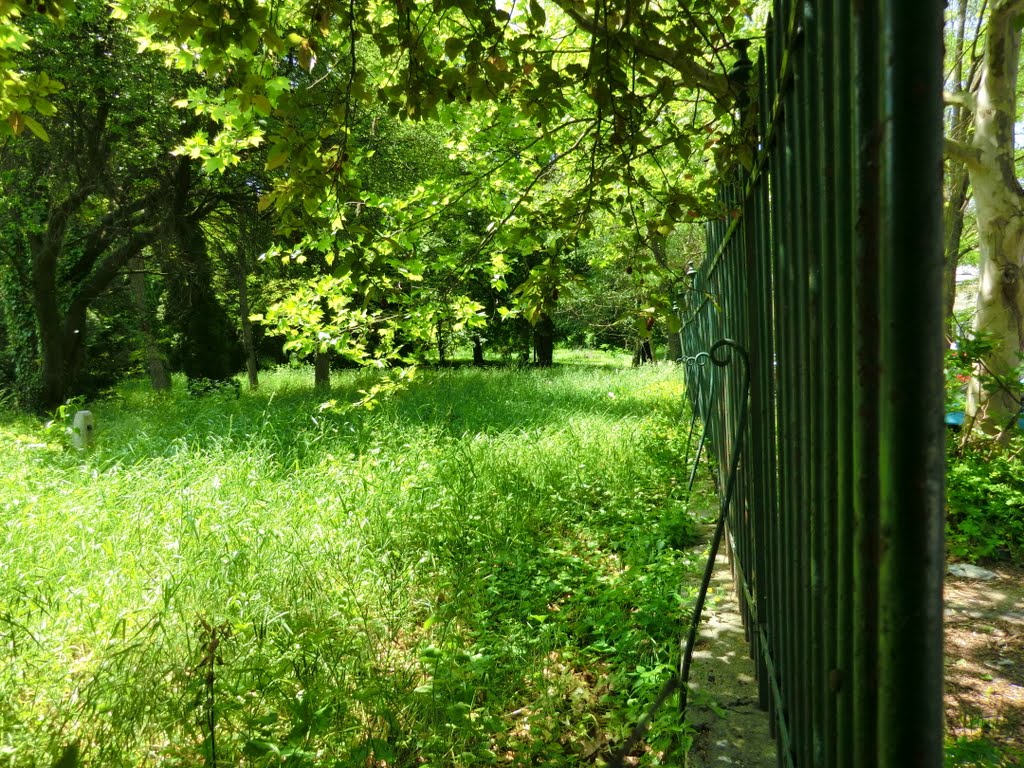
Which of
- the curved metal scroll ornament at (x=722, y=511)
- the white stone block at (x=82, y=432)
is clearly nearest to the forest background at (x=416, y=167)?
the curved metal scroll ornament at (x=722, y=511)

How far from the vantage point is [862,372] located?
0.94 m

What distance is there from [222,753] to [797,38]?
287cm

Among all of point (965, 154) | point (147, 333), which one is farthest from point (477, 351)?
point (965, 154)

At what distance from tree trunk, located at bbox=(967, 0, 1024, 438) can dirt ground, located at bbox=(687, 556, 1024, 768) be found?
6.93 ft

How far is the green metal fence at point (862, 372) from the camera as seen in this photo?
0.82 metres

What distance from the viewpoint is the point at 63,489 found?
5621mm

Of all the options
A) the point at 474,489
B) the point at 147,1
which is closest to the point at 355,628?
the point at 474,489

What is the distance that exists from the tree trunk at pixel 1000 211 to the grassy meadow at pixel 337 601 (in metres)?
2.80

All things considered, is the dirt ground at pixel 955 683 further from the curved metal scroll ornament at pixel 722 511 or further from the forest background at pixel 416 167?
the forest background at pixel 416 167

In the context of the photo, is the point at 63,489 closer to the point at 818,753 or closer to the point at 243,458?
the point at 243,458

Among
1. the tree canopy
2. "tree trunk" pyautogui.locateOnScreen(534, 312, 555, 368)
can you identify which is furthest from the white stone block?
"tree trunk" pyautogui.locateOnScreen(534, 312, 555, 368)

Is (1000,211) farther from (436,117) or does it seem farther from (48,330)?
(48,330)

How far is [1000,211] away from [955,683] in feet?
13.6

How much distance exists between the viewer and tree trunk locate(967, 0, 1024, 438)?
5.28 metres
